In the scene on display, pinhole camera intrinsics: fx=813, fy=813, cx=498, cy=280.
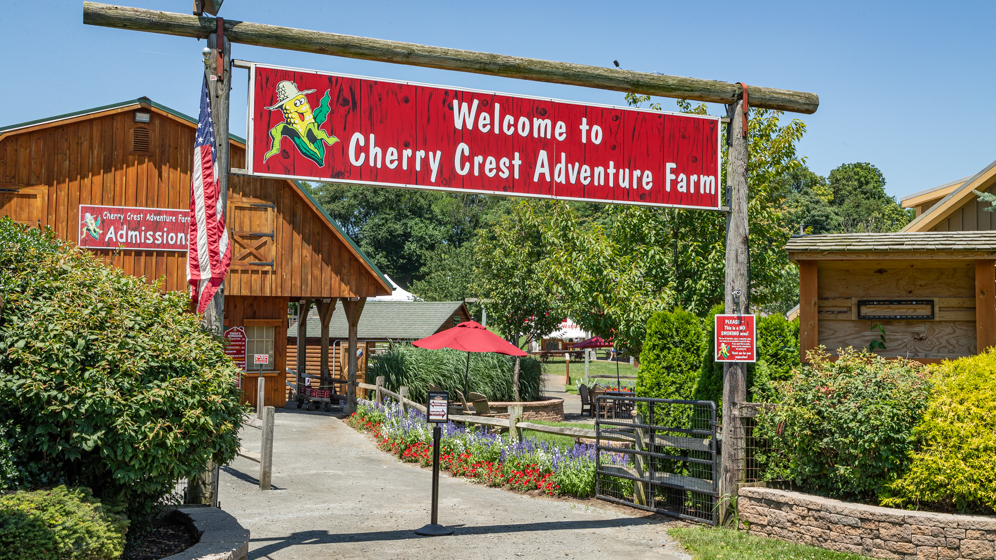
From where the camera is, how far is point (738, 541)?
7.91 m

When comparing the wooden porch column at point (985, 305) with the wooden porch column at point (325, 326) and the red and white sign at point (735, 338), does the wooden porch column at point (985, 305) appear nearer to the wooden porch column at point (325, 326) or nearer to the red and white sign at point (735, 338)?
the red and white sign at point (735, 338)

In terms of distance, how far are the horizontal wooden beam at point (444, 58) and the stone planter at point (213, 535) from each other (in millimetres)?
4197

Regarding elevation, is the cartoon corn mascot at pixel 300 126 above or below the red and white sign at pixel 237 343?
above

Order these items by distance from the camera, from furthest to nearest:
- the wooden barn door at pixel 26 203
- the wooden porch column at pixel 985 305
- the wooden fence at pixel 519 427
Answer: the wooden barn door at pixel 26 203 → the wooden fence at pixel 519 427 → the wooden porch column at pixel 985 305

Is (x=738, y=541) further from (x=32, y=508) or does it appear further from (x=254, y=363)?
(x=254, y=363)

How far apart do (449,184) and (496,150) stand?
2.01 feet

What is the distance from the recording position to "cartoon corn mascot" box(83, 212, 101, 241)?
1734 cm

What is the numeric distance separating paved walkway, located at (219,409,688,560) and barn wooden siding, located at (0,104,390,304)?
253 inches

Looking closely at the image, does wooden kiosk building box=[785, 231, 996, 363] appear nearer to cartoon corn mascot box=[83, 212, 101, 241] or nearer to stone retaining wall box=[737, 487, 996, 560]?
stone retaining wall box=[737, 487, 996, 560]

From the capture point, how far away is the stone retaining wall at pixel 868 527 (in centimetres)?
698

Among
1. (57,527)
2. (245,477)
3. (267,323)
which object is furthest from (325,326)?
(57,527)

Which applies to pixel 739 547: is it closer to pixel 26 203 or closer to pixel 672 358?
pixel 672 358

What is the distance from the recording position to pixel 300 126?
754cm

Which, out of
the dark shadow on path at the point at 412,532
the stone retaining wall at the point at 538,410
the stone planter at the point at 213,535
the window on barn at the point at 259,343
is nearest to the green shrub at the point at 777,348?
the dark shadow on path at the point at 412,532
